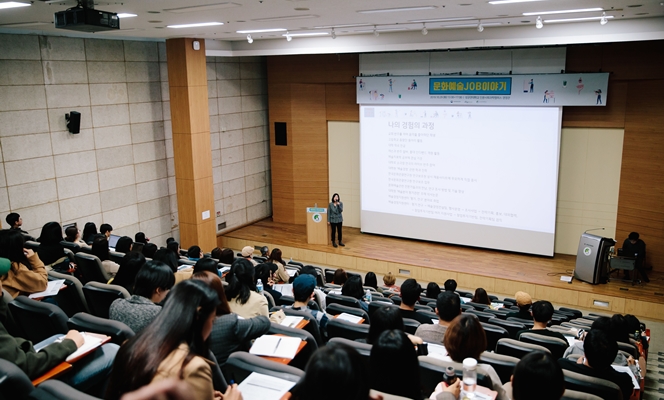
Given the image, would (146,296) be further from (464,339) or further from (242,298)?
(464,339)

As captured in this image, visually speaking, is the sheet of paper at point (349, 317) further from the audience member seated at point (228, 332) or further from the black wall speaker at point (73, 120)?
the black wall speaker at point (73, 120)

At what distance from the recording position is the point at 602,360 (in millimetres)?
3615

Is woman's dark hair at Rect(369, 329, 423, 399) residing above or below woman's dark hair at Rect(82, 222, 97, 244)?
above

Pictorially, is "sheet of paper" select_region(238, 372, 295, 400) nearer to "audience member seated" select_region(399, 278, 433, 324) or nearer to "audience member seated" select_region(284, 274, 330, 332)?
"audience member seated" select_region(284, 274, 330, 332)

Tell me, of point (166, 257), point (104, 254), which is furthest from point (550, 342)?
point (104, 254)

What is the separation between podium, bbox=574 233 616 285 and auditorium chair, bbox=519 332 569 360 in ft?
15.7

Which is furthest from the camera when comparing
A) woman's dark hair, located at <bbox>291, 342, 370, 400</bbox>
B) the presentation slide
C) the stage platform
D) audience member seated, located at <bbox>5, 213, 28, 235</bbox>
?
the presentation slide

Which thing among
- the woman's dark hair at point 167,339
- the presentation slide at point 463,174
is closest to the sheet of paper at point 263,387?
the woman's dark hair at point 167,339

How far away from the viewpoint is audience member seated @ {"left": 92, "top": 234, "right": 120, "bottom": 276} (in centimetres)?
582

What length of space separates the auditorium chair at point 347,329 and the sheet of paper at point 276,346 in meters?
0.67

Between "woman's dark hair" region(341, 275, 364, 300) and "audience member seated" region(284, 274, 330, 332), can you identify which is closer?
"audience member seated" region(284, 274, 330, 332)

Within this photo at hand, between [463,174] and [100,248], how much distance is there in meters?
7.20

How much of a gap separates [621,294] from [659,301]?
522 mm

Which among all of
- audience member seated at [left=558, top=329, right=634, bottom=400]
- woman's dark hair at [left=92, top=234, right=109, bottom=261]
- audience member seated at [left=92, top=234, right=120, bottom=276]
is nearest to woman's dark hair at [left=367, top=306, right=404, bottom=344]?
audience member seated at [left=558, top=329, right=634, bottom=400]
